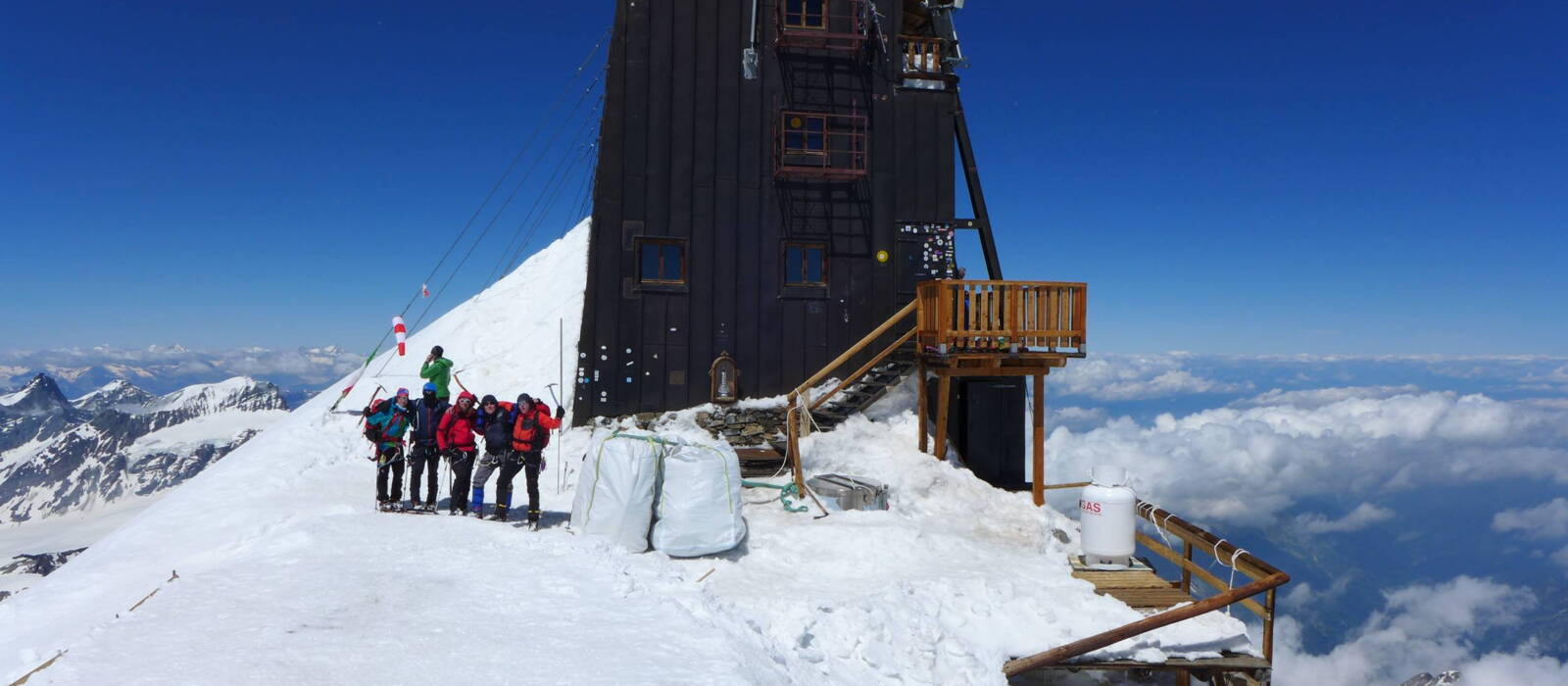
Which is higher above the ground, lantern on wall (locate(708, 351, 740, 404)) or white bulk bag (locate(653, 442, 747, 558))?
lantern on wall (locate(708, 351, 740, 404))

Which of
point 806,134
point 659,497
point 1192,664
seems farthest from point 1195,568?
point 806,134

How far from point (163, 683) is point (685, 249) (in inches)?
460

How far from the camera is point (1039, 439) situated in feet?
45.0

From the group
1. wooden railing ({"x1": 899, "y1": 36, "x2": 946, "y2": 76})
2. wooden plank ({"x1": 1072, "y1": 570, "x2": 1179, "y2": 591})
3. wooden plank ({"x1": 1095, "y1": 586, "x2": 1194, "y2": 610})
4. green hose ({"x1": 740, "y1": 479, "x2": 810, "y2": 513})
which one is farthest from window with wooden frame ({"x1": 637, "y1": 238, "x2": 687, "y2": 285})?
wooden plank ({"x1": 1095, "y1": 586, "x2": 1194, "y2": 610})

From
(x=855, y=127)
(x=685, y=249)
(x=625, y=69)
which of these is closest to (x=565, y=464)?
(x=685, y=249)

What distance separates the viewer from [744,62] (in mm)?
15820

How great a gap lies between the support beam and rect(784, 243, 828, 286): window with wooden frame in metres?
3.42

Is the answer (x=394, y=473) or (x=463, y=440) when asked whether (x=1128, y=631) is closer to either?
(x=463, y=440)

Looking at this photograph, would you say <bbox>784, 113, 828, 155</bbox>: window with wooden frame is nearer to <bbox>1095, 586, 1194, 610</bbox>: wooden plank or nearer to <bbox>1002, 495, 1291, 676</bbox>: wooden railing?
<bbox>1002, 495, 1291, 676</bbox>: wooden railing

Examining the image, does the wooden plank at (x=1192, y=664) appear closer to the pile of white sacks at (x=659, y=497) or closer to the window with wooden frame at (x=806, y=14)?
the pile of white sacks at (x=659, y=497)

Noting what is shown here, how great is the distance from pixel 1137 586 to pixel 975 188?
30.6 feet

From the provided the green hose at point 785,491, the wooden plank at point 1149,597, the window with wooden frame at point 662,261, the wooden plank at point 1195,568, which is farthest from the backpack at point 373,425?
the wooden plank at point 1195,568

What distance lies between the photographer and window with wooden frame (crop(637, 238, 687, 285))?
1548 cm

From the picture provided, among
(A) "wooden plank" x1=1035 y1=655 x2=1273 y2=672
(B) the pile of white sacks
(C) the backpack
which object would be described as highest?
(C) the backpack
